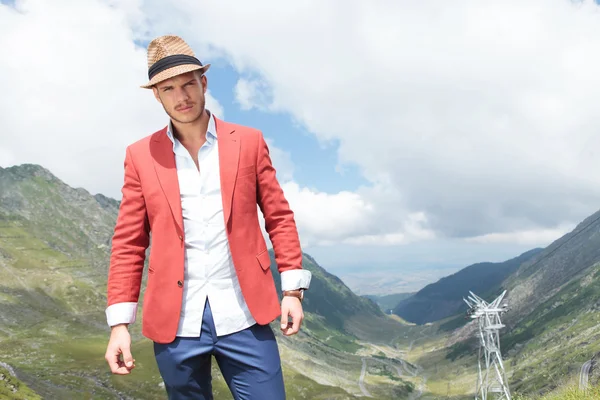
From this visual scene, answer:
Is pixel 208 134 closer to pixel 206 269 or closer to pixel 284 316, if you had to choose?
pixel 206 269

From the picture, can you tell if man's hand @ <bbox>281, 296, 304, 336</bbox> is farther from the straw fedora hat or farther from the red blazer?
the straw fedora hat

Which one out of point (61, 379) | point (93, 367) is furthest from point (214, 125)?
point (93, 367)

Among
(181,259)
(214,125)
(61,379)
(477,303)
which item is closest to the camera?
(181,259)

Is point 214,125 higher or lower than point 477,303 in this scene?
higher

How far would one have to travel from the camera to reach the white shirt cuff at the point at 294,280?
6.19m

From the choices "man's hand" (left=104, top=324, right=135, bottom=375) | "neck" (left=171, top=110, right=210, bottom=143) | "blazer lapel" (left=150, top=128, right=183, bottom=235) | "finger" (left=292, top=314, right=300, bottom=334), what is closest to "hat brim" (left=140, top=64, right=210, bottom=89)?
"neck" (left=171, top=110, right=210, bottom=143)

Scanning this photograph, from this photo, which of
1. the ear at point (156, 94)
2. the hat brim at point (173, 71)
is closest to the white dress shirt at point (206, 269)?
the ear at point (156, 94)

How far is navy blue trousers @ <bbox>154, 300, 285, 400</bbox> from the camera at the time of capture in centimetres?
600

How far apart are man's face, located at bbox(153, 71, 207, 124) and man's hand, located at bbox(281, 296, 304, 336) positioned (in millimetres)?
2630

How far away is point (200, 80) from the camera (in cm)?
641

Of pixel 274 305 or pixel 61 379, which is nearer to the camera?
pixel 274 305

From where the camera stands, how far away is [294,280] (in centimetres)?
621

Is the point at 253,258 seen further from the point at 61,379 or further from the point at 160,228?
the point at 61,379

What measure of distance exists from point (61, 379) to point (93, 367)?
59.2 feet
